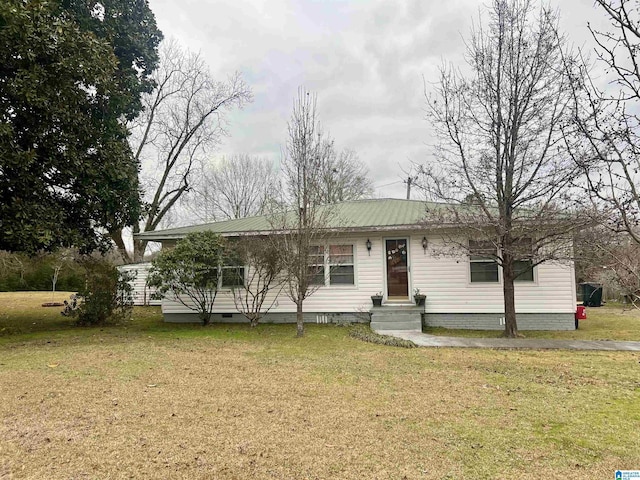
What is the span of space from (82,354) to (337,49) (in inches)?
472

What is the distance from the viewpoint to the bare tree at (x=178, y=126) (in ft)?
75.2

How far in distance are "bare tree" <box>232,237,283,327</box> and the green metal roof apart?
1.90ft

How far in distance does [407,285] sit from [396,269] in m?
0.56

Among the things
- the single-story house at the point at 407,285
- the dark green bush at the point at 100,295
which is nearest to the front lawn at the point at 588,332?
the single-story house at the point at 407,285

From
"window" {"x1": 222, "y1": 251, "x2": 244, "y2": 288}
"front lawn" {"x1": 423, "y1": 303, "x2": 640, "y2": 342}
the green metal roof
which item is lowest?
"front lawn" {"x1": 423, "y1": 303, "x2": 640, "y2": 342}

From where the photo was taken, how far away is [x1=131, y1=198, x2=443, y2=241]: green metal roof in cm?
1099

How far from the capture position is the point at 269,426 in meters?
3.85

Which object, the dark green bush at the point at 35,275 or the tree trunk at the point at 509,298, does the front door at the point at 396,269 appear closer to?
the tree trunk at the point at 509,298

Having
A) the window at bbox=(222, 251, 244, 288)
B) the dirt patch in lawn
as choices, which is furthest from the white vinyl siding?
the dirt patch in lawn

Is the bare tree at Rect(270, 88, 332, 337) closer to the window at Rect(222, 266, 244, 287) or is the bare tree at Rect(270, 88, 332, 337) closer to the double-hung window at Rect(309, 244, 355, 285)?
the double-hung window at Rect(309, 244, 355, 285)

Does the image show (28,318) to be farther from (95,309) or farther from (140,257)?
(140,257)

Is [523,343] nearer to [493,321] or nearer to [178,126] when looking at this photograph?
[493,321]

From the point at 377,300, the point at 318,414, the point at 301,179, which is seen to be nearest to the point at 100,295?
the point at 301,179

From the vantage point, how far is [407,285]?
1138 cm
